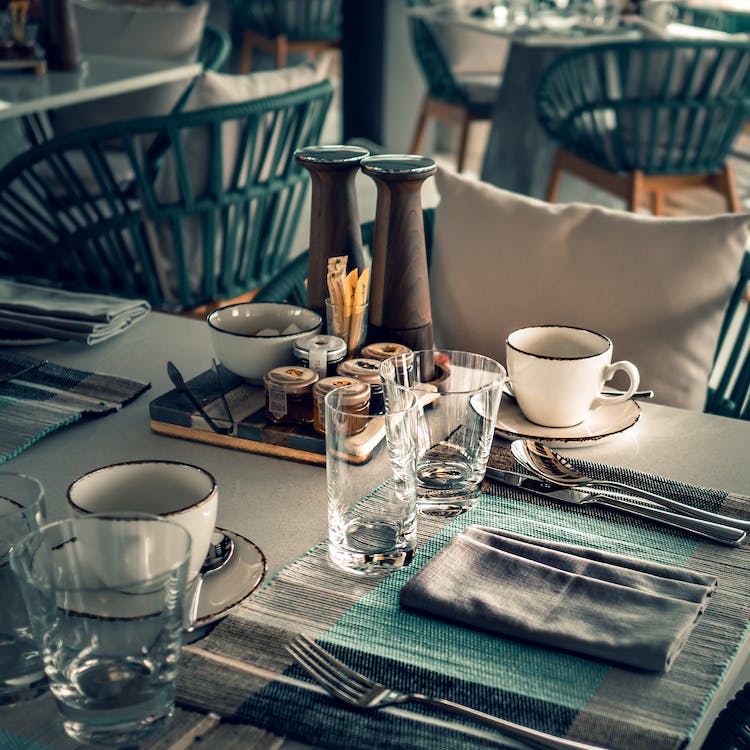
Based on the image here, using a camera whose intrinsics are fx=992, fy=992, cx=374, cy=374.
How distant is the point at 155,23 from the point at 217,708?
3016 millimetres

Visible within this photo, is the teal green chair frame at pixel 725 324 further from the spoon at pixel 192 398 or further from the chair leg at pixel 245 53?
the chair leg at pixel 245 53

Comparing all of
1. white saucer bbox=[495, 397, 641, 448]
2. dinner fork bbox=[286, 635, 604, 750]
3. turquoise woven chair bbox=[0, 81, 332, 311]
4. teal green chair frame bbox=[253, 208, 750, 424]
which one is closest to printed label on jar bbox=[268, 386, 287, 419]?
white saucer bbox=[495, 397, 641, 448]

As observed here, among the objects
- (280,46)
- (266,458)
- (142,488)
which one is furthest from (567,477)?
(280,46)

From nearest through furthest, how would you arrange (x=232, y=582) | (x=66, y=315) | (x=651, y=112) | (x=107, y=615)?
(x=107, y=615) → (x=232, y=582) → (x=66, y=315) → (x=651, y=112)

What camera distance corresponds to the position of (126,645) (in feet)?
1.88

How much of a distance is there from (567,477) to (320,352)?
0.27 meters

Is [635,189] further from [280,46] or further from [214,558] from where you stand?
[280,46]

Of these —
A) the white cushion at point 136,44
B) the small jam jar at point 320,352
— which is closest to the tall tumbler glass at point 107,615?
the small jam jar at point 320,352

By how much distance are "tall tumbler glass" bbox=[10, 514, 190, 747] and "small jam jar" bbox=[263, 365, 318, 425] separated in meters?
0.38

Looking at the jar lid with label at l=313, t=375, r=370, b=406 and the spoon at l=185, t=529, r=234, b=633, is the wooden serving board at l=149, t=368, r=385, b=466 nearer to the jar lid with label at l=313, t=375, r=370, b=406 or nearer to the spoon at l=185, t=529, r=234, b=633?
the jar lid with label at l=313, t=375, r=370, b=406

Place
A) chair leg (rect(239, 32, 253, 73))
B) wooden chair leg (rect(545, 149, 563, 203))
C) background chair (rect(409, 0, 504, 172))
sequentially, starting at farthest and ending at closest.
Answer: chair leg (rect(239, 32, 253, 73)), background chair (rect(409, 0, 504, 172)), wooden chair leg (rect(545, 149, 563, 203))

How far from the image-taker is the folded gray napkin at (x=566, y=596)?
675 mm

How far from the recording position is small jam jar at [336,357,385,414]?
3.19 feet

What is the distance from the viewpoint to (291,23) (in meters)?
5.75
